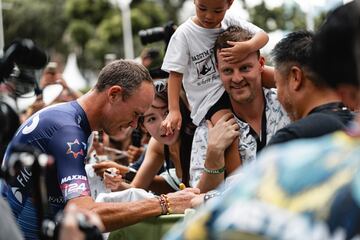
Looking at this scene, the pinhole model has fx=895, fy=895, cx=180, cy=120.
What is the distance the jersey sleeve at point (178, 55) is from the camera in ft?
17.9

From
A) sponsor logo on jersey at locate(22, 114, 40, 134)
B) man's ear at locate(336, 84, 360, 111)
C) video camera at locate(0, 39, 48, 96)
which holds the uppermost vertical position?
man's ear at locate(336, 84, 360, 111)

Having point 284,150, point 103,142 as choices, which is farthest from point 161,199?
point 103,142

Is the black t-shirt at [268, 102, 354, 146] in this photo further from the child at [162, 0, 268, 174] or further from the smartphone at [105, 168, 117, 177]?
the smartphone at [105, 168, 117, 177]

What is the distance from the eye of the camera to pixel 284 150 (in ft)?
7.73

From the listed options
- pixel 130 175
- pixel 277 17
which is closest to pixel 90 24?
pixel 277 17

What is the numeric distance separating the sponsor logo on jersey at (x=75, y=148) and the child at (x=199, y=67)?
33.2 inches

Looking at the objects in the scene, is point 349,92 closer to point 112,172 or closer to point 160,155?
point 112,172

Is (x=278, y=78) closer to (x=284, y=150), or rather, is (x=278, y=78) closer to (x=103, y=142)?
(x=284, y=150)

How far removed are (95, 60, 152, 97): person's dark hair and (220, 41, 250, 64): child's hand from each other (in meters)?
0.49

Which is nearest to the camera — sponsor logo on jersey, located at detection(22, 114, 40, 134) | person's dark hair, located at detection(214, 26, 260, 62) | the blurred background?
sponsor logo on jersey, located at detection(22, 114, 40, 134)

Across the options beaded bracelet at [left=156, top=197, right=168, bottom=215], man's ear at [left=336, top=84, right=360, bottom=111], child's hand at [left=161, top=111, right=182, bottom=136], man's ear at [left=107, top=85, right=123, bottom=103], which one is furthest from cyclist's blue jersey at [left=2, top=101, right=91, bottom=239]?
man's ear at [left=336, top=84, right=360, bottom=111]

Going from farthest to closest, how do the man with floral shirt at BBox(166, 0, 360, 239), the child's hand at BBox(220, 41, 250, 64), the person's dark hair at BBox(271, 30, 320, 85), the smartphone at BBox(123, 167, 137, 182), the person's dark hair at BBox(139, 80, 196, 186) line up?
the smartphone at BBox(123, 167, 137, 182), the person's dark hair at BBox(139, 80, 196, 186), the child's hand at BBox(220, 41, 250, 64), the person's dark hair at BBox(271, 30, 320, 85), the man with floral shirt at BBox(166, 0, 360, 239)

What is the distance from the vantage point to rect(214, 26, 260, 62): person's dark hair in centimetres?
534

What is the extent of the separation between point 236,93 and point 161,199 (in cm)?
96
